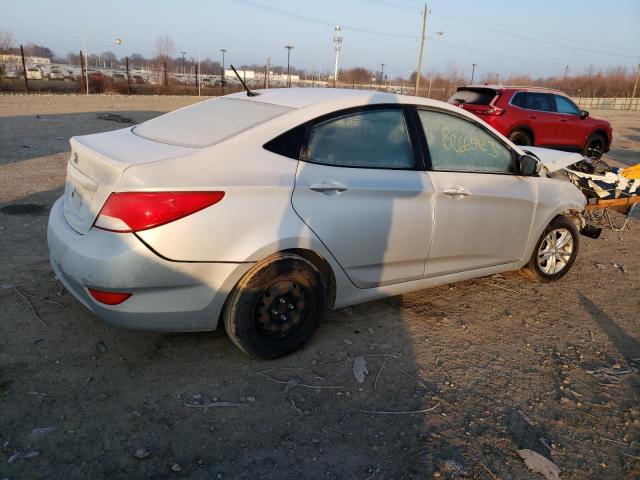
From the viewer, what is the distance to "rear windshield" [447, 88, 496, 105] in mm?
11106

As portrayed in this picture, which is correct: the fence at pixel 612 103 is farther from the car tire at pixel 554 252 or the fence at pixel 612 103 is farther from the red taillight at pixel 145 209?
the red taillight at pixel 145 209

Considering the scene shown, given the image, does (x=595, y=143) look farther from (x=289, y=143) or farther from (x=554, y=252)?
(x=289, y=143)

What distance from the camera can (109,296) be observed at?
8.87 ft

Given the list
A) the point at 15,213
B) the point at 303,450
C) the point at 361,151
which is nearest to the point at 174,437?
the point at 303,450

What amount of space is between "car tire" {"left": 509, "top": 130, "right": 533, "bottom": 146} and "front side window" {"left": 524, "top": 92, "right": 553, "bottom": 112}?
0.57 m

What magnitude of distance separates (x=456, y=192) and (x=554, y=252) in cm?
169

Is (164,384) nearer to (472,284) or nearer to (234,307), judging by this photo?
(234,307)

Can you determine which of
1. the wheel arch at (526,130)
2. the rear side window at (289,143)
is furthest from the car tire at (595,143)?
the rear side window at (289,143)

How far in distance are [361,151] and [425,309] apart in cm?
150

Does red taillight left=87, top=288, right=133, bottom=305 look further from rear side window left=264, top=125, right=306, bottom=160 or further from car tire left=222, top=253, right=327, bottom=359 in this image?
rear side window left=264, top=125, right=306, bottom=160

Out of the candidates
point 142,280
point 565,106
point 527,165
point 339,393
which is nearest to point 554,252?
point 527,165

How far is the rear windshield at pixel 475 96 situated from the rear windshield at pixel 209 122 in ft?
28.6

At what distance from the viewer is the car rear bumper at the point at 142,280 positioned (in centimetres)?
263

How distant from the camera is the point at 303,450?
2502 mm
